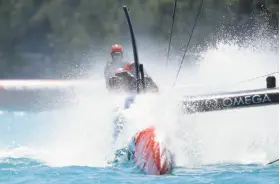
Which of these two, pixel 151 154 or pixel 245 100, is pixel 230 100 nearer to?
pixel 245 100

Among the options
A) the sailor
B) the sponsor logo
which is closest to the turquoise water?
the sailor

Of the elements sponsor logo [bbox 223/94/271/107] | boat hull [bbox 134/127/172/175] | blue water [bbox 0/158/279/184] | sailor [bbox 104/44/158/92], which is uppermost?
sailor [bbox 104/44/158/92]

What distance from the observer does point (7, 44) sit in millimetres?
44938

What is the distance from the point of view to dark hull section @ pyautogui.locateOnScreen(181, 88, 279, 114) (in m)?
8.49

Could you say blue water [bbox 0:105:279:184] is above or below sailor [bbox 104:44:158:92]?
below

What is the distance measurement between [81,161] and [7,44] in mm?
36324

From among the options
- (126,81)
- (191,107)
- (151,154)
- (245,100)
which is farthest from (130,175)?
(126,81)

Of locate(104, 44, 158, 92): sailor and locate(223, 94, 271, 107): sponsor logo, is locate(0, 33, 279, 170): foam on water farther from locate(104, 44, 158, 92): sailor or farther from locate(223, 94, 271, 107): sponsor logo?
locate(223, 94, 271, 107): sponsor logo

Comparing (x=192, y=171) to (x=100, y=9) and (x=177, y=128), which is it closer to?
(x=177, y=128)

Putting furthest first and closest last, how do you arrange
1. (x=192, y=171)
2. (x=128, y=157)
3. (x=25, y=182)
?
(x=128, y=157) → (x=192, y=171) → (x=25, y=182)

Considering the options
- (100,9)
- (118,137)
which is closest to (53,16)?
(100,9)

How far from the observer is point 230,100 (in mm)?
8602

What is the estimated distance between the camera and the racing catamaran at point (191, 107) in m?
8.30

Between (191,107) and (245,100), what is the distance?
67 cm
